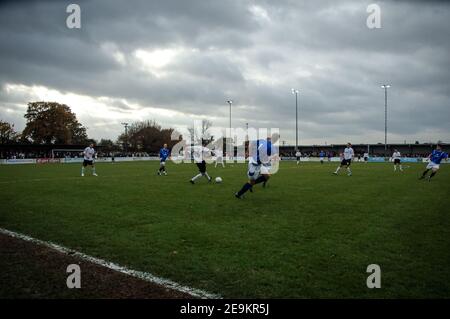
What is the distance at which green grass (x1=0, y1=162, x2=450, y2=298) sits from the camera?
14.7 feet

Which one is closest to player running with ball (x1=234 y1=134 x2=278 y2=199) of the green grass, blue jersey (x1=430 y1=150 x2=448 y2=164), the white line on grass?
the green grass

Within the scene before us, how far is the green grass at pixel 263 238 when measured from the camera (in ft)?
14.7

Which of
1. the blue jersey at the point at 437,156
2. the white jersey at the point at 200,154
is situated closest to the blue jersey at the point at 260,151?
the white jersey at the point at 200,154

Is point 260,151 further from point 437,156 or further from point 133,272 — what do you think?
point 437,156

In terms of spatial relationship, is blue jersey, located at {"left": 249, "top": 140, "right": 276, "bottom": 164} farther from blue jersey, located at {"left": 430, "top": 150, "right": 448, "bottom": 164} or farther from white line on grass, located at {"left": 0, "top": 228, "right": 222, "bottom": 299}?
blue jersey, located at {"left": 430, "top": 150, "right": 448, "bottom": 164}

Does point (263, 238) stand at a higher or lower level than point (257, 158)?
lower

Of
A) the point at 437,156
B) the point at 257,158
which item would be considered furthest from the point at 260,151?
the point at 437,156

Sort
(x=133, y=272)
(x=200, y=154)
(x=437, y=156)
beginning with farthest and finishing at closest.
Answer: (x=437, y=156) → (x=200, y=154) → (x=133, y=272)

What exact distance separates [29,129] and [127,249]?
83247 millimetres

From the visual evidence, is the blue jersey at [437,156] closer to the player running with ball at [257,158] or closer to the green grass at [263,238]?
the green grass at [263,238]

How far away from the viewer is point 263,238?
6.64 metres

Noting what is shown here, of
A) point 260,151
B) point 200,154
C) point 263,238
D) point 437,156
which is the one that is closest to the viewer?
point 263,238
